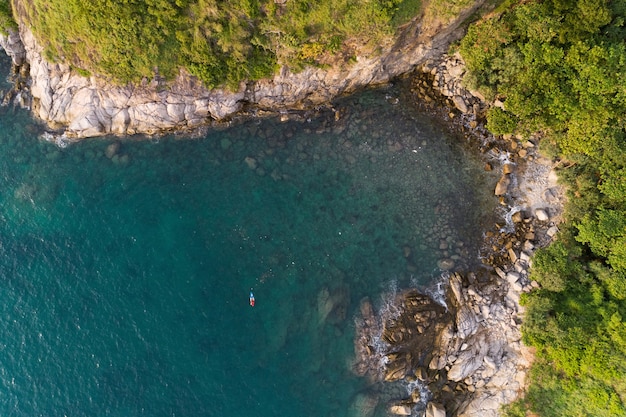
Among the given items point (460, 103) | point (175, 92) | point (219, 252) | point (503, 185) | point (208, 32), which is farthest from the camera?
point (460, 103)

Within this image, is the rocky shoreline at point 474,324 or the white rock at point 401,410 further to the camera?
the white rock at point 401,410

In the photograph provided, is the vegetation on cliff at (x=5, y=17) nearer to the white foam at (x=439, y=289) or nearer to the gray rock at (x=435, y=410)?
the white foam at (x=439, y=289)

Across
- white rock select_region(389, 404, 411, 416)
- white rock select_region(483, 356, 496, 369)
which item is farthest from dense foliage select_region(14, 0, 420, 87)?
white rock select_region(389, 404, 411, 416)

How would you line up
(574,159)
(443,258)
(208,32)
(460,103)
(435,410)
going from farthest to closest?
(460,103) → (443,258) → (435,410) → (574,159) → (208,32)

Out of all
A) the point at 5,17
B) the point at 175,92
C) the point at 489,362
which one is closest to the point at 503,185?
the point at 489,362

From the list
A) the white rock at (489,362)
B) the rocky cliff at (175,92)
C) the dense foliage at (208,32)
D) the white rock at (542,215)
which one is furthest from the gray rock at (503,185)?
the dense foliage at (208,32)

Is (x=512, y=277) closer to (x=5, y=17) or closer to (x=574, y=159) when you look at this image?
(x=574, y=159)

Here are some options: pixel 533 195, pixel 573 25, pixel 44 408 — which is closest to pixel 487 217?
pixel 533 195
